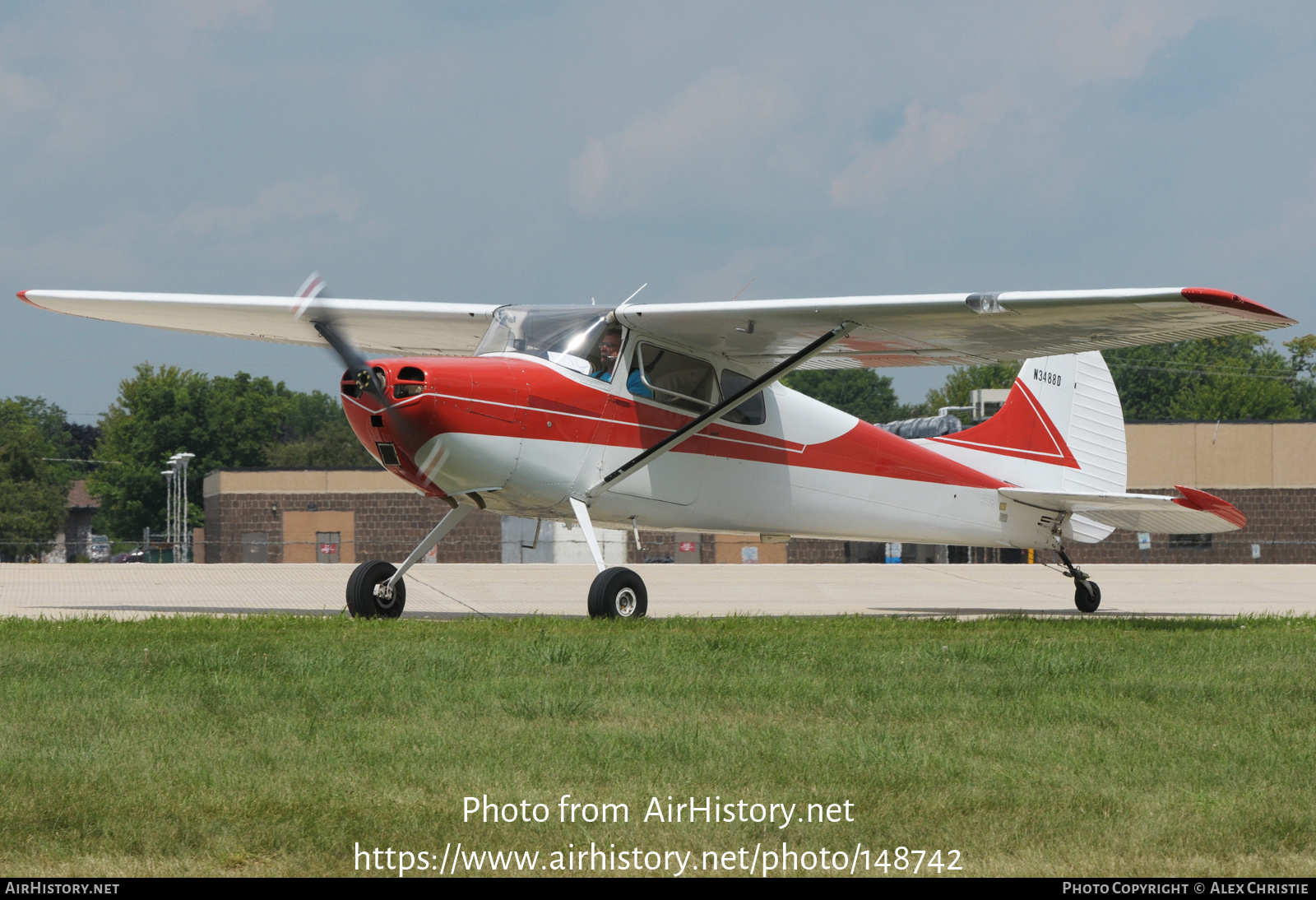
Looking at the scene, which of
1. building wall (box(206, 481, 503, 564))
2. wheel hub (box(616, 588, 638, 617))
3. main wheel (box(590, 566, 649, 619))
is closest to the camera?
main wheel (box(590, 566, 649, 619))

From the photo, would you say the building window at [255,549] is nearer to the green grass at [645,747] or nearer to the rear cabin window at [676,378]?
the rear cabin window at [676,378]

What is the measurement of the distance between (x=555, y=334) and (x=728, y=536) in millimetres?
29662

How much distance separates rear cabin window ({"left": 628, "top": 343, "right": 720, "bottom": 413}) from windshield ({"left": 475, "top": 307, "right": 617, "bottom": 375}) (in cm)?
51

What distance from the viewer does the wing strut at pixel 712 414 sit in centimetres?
1133

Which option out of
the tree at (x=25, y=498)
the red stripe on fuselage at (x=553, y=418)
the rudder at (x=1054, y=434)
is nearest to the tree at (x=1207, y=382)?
the tree at (x=25, y=498)

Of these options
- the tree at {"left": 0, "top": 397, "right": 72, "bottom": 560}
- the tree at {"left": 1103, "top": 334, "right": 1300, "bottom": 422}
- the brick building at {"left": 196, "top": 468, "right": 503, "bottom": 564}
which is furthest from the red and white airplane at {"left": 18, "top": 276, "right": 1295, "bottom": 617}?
the tree at {"left": 1103, "top": 334, "right": 1300, "bottom": 422}

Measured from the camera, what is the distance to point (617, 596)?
11.0 m

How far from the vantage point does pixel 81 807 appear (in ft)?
13.5

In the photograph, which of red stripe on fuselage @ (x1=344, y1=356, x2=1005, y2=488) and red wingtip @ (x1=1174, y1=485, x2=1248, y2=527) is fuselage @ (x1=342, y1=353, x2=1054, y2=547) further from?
red wingtip @ (x1=1174, y1=485, x2=1248, y2=527)

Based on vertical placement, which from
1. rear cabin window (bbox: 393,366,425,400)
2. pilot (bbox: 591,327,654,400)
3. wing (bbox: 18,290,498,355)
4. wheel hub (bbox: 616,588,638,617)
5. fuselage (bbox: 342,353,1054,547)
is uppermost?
wing (bbox: 18,290,498,355)

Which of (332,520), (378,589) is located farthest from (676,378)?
(332,520)

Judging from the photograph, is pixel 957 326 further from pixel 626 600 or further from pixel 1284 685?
pixel 1284 685

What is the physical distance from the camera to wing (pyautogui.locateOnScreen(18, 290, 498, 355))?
13.2m

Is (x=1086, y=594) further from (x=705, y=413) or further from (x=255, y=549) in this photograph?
(x=255, y=549)
